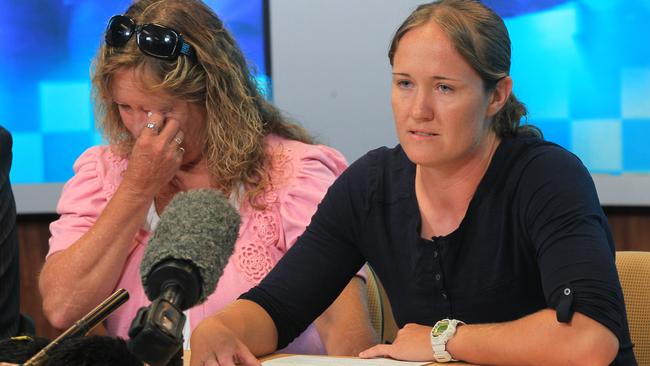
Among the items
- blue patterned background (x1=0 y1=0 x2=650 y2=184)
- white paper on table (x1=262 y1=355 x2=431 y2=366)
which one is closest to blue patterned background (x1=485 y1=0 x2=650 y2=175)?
blue patterned background (x1=0 y1=0 x2=650 y2=184)

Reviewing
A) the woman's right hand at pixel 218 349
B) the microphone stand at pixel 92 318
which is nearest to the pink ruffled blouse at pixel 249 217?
the woman's right hand at pixel 218 349

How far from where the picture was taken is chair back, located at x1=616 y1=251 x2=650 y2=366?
2162 millimetres

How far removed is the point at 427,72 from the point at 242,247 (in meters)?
0.73

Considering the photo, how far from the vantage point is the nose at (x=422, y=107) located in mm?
1881

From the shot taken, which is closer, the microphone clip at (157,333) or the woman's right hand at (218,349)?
the microphone clip at (157,333)

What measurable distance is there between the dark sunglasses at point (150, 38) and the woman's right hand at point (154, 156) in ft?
0.54

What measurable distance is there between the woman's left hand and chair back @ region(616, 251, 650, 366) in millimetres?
586

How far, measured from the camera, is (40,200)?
3668 mm

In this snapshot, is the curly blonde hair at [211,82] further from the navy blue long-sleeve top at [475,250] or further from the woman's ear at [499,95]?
the woman's ear at [499,95]

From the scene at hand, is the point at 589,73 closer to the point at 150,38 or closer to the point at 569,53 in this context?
the point at 569,53

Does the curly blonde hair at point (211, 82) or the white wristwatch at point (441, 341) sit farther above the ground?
the curly blonde hair at point (211, 82)

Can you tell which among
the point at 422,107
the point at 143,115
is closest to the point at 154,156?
the point at 143,115

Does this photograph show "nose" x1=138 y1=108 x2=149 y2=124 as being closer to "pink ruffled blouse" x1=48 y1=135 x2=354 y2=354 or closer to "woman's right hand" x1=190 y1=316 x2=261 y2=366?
"pink ruffled blouse" x1=48 y1=135 x2=354 y2=354

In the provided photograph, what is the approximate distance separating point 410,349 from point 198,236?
28.6 inches
